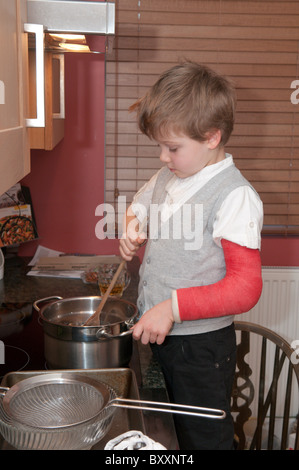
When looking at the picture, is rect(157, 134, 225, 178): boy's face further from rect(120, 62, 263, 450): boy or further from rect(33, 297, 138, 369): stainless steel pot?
rect(33, 297, 138, 369): stainless steel pot

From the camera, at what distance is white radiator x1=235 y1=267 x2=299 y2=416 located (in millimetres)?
2264

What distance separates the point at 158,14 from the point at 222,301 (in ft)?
4.76

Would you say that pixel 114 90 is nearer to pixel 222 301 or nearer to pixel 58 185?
pixel 58 185

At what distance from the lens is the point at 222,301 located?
1.03 m

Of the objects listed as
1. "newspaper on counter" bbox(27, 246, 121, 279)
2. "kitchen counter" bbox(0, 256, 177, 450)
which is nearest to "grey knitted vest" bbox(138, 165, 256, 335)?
"kitchen counter" bbox(0, 256, 177, 450)

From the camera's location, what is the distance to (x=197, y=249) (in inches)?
44.6

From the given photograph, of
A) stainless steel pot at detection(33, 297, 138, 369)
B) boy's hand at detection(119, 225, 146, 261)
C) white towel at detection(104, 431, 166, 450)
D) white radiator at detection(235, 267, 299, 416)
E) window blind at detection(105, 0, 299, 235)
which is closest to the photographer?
white towel at detection(104, 431, 166, 450)

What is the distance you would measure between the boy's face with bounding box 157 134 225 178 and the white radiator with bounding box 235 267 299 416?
121 centimetres

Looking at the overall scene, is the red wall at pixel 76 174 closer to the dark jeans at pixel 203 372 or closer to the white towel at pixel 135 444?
the dark jeans at pixel 203 372

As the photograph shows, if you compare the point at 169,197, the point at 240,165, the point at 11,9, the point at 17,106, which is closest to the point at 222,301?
the point at 169,197

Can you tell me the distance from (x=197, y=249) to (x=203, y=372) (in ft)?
0.88

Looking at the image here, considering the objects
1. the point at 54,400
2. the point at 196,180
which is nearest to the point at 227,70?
the point at 196,180

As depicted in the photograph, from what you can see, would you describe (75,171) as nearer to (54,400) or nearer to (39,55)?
(39,55)

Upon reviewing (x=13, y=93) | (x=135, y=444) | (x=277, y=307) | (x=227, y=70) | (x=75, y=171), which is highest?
(x=227, y=70)
